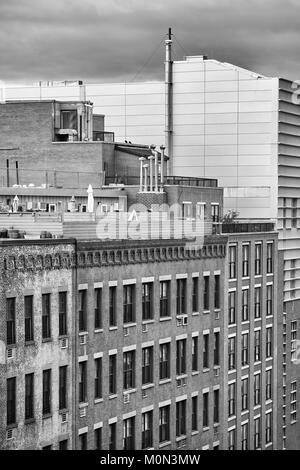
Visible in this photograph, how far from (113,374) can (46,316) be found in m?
7.23

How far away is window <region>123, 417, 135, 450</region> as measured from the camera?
73.7m

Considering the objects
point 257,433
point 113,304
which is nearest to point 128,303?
point 113,304

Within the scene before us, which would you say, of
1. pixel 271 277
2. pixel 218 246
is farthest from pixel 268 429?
pixel 218 246

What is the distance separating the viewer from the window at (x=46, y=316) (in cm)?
6619

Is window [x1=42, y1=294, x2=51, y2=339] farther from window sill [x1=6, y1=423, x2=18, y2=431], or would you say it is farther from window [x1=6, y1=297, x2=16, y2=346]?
window sill [x1=6, y1=423, x2=18, y2=431]

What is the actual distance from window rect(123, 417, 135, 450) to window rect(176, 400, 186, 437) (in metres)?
5.55

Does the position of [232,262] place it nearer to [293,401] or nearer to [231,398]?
[231,398]

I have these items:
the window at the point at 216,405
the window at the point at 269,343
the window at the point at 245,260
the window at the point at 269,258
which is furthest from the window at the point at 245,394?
the window at the point at 269,258

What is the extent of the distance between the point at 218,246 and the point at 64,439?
2155 centimetres

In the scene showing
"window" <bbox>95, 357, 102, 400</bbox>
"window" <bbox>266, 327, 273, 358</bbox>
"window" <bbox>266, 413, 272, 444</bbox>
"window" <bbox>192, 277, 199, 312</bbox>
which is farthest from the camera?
"window" <bbox>266, 413, 272, 444</bbox>

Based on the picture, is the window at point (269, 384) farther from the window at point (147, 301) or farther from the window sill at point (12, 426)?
the window sill at point (12, 426)

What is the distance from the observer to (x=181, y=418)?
8019 cm

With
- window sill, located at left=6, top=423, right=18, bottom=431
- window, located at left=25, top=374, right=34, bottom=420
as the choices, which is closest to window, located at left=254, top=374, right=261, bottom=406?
window, located at left=25, top=374, right=34, bottom=420
